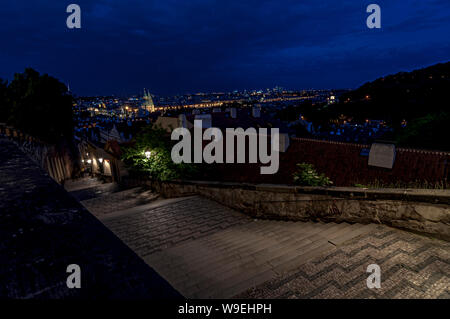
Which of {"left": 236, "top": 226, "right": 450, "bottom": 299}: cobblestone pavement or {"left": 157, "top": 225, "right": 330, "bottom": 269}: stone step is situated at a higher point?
{"left": 236, "top": 226, "right": 450, "bottom": 299}: cobblestone pavement

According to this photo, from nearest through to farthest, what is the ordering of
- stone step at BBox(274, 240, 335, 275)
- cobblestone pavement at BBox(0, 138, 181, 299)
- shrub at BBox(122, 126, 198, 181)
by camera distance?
cobblestone pavement at BBox(0, 138, 181, 299) → stone step at BBox(274, 240, 335, 275) → shrub at BBox(122, 126, 198, 181)

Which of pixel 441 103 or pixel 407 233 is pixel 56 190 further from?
pixel 441 103

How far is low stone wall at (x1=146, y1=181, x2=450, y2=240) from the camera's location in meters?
5.21

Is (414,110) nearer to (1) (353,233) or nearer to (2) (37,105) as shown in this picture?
(1) (353,233)

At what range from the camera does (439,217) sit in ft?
16.7

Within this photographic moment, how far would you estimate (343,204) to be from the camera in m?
6.74

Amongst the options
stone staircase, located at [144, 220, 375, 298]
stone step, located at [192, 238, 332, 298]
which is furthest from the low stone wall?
stone step, located at [192, 238, 332, 298]

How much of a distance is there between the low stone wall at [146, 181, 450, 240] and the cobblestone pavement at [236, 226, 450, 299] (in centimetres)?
44

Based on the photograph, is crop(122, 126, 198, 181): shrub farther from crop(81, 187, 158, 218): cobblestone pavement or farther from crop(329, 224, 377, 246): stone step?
crop(329, 224, 377, 246): stone step

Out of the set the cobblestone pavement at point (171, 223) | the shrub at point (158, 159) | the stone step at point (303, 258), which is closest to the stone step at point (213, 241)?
the cobblestone pavement at point (171, 223)

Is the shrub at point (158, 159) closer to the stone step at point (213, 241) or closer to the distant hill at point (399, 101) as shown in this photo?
the stone step at point (213, 241)

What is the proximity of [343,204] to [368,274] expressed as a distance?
8.58ft
